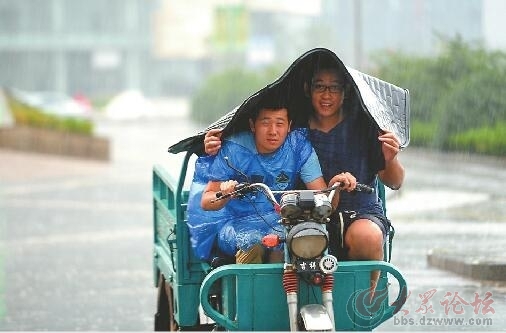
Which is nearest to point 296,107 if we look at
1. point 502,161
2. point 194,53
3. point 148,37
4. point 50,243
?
point 50,243

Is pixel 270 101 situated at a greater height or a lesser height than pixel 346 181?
greater

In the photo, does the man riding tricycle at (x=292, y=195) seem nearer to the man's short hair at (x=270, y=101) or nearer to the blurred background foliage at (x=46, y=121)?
the man's short hair at (x=270, y=101)

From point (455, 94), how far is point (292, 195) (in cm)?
2516

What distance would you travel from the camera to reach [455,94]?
30.9 meters

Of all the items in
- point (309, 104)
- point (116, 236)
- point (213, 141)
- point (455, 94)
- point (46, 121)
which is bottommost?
point (116, 236)

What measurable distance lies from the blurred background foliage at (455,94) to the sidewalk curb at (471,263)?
1537 cm

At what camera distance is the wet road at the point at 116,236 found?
36.3 feet

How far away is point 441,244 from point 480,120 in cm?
1673

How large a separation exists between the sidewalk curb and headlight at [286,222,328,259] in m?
5.43

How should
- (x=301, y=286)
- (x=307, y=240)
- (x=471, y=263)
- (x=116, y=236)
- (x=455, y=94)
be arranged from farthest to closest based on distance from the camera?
(x=455, y=94)
(x=116, y=236)
(x=471, y=263)
(x=301, y=286)
(x=307, y=240)

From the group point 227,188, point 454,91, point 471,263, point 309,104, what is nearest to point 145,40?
point 454,91

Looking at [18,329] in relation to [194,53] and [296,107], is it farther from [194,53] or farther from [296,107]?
[194,53]

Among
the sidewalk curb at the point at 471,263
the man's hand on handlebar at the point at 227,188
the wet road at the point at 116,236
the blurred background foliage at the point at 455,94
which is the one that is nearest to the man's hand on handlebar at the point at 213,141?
the man's hand on handlebar at the point at 227,188

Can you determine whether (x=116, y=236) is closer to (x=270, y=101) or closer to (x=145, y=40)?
(x=270, y=101)
